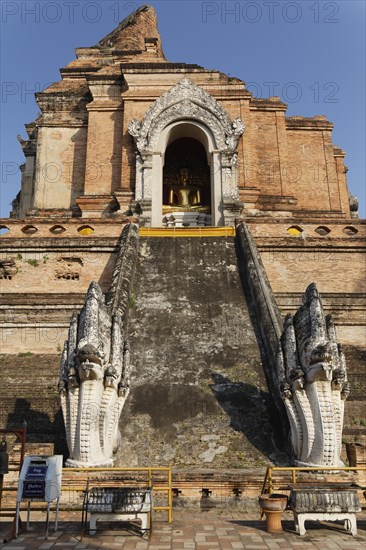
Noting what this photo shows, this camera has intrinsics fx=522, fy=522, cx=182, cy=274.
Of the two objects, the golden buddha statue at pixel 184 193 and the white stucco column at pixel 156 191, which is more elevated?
the golden buddha statue at pixel 184 193

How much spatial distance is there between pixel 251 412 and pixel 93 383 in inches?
119

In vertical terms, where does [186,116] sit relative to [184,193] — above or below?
above

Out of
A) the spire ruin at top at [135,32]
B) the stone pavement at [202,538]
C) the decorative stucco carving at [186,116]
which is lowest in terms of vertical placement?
the stone pavement at [202,538]

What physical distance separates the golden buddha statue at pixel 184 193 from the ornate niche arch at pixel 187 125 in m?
3.21

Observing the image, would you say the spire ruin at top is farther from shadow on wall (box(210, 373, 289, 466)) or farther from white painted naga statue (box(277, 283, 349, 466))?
white painted naga statue (box(277, 283, 349, 466))

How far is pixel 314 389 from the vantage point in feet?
28.1

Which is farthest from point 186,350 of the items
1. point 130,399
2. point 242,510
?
point 242,510

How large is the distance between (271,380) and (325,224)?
27.1ft

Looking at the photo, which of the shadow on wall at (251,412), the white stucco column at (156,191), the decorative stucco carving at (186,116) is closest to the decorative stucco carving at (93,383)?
the shadow on wall at (251,412)

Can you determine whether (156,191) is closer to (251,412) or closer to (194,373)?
(194,373)

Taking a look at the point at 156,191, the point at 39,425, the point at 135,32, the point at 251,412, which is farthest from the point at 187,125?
the point at 135,32

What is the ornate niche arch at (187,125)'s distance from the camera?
20.3m

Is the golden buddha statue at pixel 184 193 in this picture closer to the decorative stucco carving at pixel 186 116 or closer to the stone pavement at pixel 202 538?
the decorative stucco carving at pixel 186 116

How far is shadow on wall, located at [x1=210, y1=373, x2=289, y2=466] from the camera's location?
8961 mm
